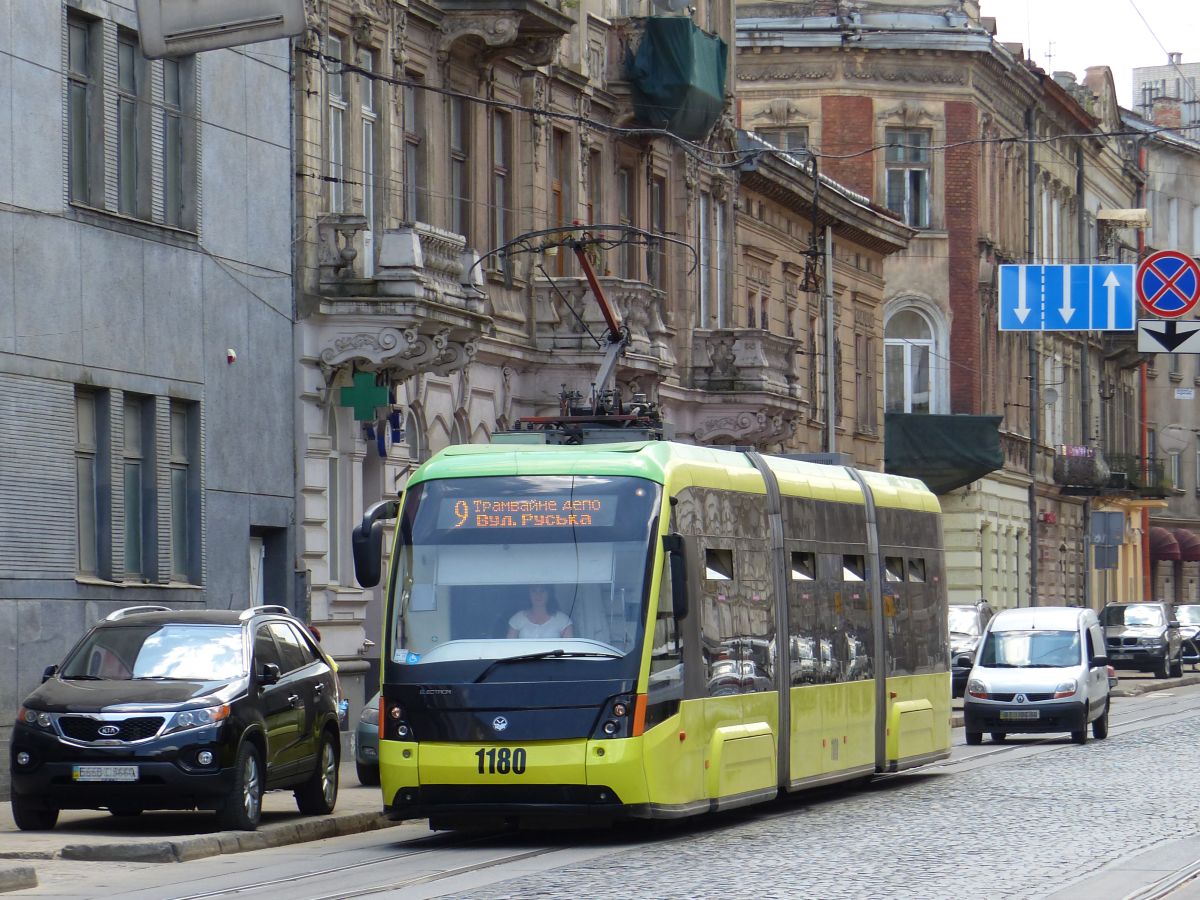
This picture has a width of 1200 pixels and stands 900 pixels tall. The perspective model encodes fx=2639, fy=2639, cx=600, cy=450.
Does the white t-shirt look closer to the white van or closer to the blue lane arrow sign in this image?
the white van

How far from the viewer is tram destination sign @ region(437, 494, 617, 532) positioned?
1938 cm

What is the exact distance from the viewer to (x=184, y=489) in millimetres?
29078

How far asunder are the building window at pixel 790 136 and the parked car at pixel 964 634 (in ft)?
64.6

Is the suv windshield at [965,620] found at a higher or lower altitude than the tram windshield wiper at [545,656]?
lower

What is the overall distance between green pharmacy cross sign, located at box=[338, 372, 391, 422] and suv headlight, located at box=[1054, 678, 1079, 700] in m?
9.36

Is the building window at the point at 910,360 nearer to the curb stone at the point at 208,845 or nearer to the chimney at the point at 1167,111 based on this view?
the chimney at the point at 1167,111

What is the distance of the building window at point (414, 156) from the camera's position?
112 feet

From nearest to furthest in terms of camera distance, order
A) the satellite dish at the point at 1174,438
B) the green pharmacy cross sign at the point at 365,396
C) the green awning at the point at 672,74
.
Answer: the green pharmacy cross sign at the point at 365,396, the green awning at the point at 672,74, the satellite dish at the point at 1174,438

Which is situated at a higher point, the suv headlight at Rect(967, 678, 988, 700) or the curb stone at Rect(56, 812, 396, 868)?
the suv headlight at Rect(967, 678, 988, 700)

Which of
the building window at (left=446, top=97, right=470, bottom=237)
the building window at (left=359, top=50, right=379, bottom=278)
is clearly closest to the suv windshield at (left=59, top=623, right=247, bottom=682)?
the building window at (left=359, top=50, right=379, bottom=278)

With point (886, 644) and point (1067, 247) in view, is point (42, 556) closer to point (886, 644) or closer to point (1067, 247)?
point (886, 644)

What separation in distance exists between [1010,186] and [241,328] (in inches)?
1657

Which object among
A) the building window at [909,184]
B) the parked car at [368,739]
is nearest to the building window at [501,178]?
the parked car at [368,739]

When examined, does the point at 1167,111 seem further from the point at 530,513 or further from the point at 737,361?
the point at 530,513
